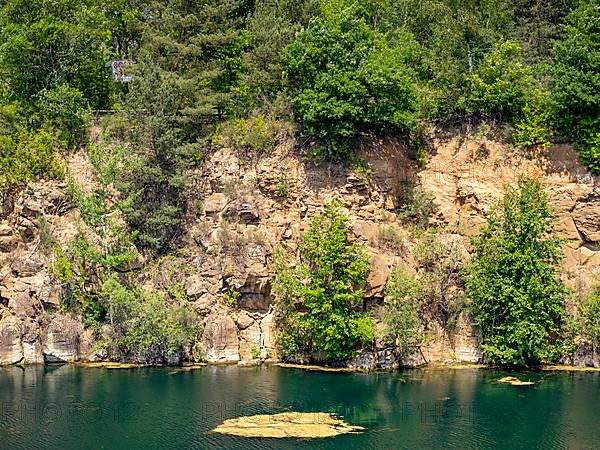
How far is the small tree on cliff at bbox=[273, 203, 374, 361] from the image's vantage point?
167 ft

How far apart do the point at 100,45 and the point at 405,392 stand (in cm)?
4003

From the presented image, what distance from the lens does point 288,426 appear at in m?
39.4

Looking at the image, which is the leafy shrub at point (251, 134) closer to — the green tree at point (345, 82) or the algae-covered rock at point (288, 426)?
the green tree at point (345, 82)

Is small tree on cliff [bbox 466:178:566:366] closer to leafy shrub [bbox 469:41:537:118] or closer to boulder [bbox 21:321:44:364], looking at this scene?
leafy shrub [bbox 469:41:537:118]

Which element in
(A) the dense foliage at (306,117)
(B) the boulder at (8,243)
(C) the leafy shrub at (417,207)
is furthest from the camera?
(B) the boulder at (8,243)

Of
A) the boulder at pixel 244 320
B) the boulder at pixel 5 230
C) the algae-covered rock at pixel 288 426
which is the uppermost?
the boulder at pixel 5 230

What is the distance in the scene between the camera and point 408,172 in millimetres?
60594

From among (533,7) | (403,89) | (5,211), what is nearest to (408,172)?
(403,89)

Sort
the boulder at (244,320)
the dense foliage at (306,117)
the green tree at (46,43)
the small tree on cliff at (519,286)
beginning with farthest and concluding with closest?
the green tree at (46,43) → the boulder at (244,320) → the dense foliage at (306,117) → the small tree on cliff at (519,286)

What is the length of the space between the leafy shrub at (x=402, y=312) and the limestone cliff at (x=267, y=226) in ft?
2.90

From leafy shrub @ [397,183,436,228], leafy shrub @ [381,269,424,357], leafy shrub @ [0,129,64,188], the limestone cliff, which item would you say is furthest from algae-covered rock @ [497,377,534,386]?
leafy shrub @ [0,129,64,188]

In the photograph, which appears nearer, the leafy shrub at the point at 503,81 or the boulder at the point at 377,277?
the boulder at the point at 377,277

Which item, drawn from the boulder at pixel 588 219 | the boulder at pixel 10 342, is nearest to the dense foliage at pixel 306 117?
the boulder at pixel 588 219

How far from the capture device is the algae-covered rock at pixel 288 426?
3831cm
